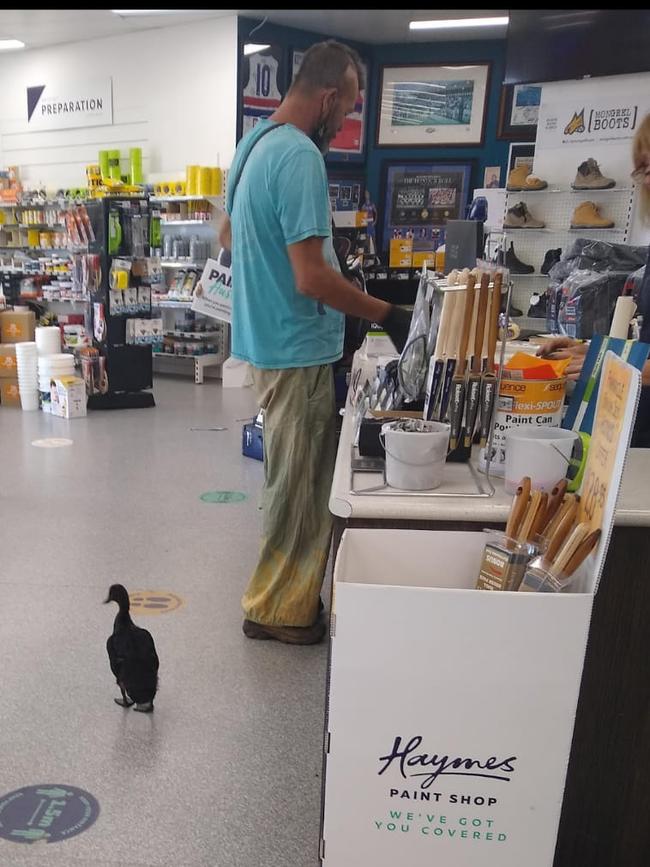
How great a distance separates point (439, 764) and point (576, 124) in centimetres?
529

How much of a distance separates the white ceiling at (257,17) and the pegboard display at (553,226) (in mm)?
2917

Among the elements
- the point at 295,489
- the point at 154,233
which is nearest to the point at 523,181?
the point at 154,233

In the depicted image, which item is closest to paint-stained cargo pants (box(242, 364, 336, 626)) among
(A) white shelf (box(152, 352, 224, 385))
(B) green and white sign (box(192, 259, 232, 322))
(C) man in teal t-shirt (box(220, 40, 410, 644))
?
(C) man in teal t-shirt (box(220, 40, 410, 644))

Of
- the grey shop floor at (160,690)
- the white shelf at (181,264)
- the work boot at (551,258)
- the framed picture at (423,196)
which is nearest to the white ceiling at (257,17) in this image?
the framed picture at (423,196)

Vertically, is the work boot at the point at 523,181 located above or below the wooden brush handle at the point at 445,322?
above

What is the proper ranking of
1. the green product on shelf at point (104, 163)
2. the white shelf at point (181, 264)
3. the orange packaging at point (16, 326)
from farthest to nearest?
the green product on shelf at point (104, 163), the white shelf at point (181, 264), the orange packaging at point (16, 326)

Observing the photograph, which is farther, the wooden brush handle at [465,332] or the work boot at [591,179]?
the work boot at [591,179]

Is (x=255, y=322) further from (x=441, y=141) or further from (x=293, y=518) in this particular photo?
(x=441, y=141)

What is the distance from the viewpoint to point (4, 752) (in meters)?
1.90

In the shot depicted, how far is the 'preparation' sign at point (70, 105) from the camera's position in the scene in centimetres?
792

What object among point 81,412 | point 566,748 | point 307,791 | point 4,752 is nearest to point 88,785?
point 4,752

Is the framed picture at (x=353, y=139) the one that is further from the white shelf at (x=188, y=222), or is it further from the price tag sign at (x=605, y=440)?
the price tag sign at (x=605, y=440)

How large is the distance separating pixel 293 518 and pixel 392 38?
7.54 m

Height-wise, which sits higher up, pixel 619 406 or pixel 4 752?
pixel 619 406
